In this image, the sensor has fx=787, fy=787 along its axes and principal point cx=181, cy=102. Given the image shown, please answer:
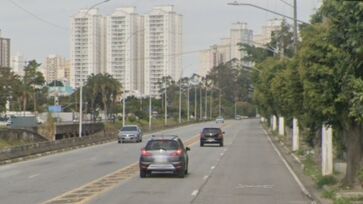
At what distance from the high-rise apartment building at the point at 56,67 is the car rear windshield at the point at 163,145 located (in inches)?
4622

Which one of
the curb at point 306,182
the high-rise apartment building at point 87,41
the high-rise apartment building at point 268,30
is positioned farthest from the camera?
the high-rise apartment building at point 268,30

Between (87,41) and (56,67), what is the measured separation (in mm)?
61925

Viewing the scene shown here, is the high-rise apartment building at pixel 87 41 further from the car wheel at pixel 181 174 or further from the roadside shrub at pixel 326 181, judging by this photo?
the roadside shrub at pixel 326 181

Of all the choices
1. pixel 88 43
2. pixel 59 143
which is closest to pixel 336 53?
pixel 59 143

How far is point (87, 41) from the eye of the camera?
3875 inches

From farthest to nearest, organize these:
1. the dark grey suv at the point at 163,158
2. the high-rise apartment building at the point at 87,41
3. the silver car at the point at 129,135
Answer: the high-rise apartment building at the point at 87,41 → the silver car at the point at 129,135 → the dark grey suv at the point at 163,158

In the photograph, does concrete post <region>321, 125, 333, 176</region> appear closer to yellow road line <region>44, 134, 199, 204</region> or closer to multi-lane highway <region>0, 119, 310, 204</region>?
multi-lane highway <region>0, 119, 310, 204</region>

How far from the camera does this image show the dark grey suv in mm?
28891

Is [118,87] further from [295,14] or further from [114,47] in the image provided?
[295,14]

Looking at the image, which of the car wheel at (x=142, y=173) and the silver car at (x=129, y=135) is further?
the silver car at (x=129, y=135)

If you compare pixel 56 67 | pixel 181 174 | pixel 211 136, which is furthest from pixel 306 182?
pixel 56 67

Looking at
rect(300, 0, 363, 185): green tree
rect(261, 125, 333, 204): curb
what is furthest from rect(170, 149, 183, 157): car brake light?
rect(300, 0, 363, 185): green tree

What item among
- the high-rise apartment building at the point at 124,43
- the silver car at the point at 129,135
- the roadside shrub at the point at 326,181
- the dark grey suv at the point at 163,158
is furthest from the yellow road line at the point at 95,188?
the high-rise apartment building at the point at 124,43

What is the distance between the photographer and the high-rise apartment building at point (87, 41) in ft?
288
